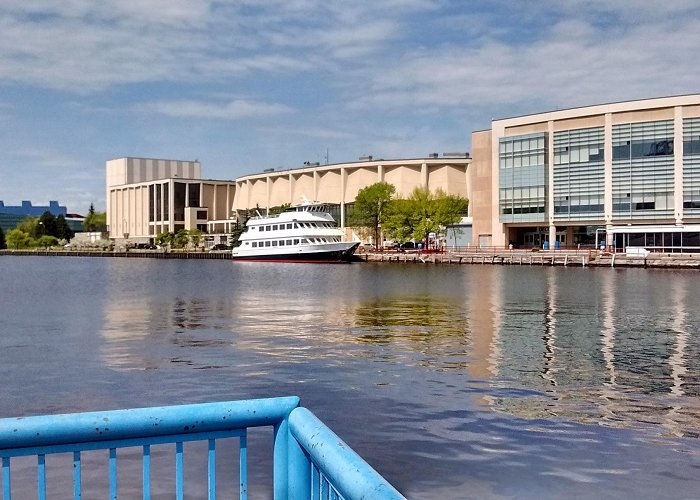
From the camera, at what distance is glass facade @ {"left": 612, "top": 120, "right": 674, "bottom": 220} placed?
349 ft

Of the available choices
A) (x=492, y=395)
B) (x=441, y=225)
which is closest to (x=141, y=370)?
(x=492, y=395)

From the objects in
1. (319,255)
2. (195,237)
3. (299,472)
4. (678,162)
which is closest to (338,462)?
(299,472)

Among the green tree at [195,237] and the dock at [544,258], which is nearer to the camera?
the dock at [544,258]

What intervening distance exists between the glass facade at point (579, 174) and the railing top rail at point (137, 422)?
115 meters

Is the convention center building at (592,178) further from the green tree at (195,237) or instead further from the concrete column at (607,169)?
the green tree at (195,237)

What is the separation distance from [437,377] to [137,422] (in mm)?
14747

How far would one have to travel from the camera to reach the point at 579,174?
115m

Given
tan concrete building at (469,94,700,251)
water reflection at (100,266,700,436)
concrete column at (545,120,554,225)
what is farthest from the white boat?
water reflection at (100,266,700,436)

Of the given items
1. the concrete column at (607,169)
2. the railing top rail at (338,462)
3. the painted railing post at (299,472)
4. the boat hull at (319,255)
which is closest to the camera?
the railing top rail at (338,462)

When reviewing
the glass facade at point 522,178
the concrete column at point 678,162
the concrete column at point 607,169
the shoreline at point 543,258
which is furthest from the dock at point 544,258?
the concrete column at point 678,162

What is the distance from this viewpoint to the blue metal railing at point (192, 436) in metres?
3.95

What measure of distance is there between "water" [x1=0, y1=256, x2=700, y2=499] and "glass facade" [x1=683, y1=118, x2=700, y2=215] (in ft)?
233

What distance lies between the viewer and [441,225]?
130 meters

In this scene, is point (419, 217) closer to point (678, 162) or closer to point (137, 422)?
point (678, 162)
